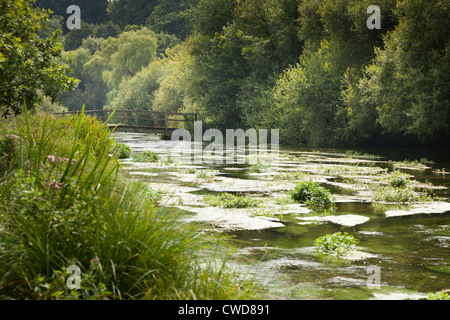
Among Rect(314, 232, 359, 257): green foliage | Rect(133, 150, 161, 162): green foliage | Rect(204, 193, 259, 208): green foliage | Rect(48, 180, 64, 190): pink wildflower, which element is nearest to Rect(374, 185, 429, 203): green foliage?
Rect(204, 193, 259, 208): green foliage

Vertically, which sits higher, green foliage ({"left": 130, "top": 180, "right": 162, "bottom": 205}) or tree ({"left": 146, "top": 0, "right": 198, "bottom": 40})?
tree ({"left": 146, "top": 0, "right": 198, "bottom": 40})

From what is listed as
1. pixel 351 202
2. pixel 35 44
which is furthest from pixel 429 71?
pixel 35 44

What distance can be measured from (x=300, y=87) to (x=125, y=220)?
25959mm

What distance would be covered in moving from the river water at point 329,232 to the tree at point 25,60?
10.8ft

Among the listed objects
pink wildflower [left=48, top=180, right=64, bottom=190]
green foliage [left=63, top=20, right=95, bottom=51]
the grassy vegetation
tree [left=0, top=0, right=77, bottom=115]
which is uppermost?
green foliage [left=63, top=20, right=95, bottom=51]

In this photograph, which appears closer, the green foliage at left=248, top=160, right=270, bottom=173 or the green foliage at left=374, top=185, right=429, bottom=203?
the green foliage at left=374, top=185, right=429, bottom=203

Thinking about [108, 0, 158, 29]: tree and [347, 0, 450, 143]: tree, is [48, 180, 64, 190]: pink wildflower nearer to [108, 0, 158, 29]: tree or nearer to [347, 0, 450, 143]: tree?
[347, 0, 450, 143]: tree

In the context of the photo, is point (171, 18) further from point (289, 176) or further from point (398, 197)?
point (398, 197)

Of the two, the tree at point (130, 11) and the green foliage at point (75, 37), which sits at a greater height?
the tree at point (130, 11)

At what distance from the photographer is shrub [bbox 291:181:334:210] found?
9.42 metres

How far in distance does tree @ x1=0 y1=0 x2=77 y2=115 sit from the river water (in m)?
3.29

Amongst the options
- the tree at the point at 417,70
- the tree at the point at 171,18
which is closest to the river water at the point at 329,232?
the tree at the point at 417,70

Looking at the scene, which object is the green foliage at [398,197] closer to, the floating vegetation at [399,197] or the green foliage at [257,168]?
the floating vegetation at [399,197]

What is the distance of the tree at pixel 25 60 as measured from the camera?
971 centimetres
